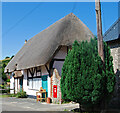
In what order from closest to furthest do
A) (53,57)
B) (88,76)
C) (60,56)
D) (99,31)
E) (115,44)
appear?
(88,76), (99,31), (115,44), (53,57), (60,56)

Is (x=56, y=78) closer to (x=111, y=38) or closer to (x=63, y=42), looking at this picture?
(x=63, y=42)

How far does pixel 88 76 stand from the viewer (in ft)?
26.0

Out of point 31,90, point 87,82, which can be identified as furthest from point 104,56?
point 31,90

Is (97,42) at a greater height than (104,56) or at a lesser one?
greater

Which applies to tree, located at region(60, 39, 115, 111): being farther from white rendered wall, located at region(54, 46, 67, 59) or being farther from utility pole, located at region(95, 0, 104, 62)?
white rendered wall, located at region(54, 46, 67, 59)

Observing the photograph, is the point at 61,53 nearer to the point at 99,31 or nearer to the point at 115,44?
the point at 115,44

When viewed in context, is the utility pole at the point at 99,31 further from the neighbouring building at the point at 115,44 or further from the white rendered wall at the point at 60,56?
the white rendered wall at the point at 60,56

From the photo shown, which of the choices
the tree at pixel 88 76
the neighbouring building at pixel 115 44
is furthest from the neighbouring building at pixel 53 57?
the tree at pixel 88 76

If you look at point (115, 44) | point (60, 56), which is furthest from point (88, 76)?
point (60, 56)

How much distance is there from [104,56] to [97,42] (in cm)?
71

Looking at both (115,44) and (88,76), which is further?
(115,44)

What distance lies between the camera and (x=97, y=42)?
8422 millimetres

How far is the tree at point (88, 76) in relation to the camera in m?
7.82

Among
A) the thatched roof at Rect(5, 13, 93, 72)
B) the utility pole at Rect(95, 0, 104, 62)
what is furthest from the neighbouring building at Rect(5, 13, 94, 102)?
the utility pole at Rect(95, 0, 104, 62)
